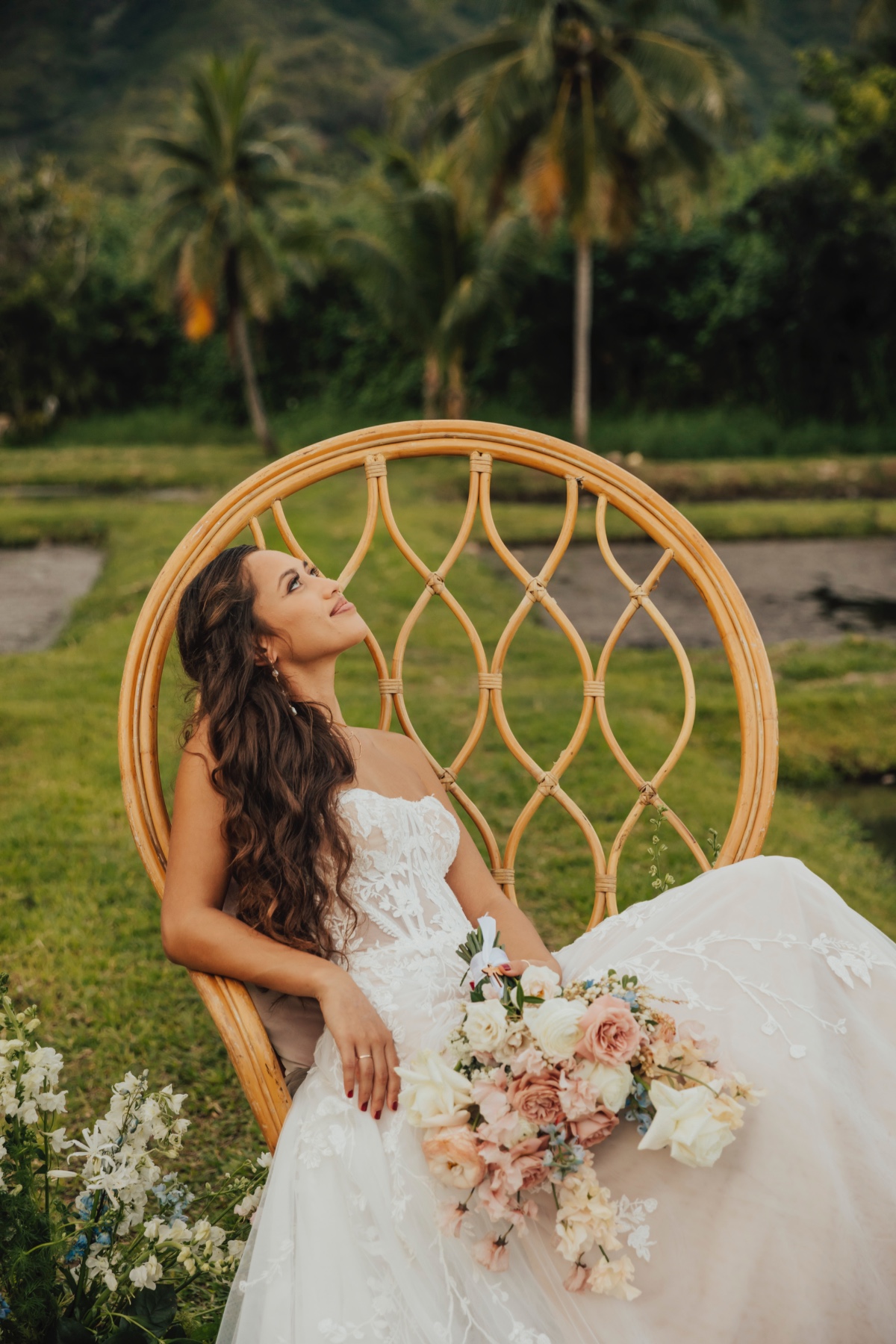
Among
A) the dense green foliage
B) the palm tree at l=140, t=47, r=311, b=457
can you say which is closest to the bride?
the dense green foliage

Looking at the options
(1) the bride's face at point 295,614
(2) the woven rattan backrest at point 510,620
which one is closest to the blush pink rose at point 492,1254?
(2) the woven rattan backrest at point 510,620

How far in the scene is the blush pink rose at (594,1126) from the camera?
1.35 meters

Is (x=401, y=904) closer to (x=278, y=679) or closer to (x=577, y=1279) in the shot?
(x=278, y=679)

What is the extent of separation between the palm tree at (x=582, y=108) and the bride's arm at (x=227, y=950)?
13.1 m

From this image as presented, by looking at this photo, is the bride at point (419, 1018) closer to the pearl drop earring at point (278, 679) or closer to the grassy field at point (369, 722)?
the pearl drop earring at point (278, 679)

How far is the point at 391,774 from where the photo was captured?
6.81ft

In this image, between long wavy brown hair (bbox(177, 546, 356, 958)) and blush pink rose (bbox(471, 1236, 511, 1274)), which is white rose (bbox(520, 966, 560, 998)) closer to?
blush pink rose (bbox(471, 1236, 511, 1274))

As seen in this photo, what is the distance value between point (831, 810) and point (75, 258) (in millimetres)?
20274

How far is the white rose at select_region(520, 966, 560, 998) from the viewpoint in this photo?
146 cm

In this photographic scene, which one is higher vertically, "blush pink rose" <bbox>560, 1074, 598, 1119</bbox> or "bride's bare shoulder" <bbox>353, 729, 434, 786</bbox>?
"bride's bare shoulder" <bbox>353, 729, 434, 786</bbox>

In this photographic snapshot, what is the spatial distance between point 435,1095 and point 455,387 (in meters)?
15.3

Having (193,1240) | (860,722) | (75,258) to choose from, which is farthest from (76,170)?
(193,1240)

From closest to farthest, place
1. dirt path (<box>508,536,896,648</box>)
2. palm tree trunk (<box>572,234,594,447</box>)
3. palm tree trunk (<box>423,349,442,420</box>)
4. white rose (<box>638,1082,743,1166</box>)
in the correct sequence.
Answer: white rose (<box>638,1082,743,1166</box>) < dirt path (<box>508,536,896,648</box>) < palm tree trunk (<box>572,234,594,447</box>) < palm tree trunk (<box>423,349,442,420</box>)

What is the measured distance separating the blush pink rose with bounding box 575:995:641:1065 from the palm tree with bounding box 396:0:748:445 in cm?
1343
